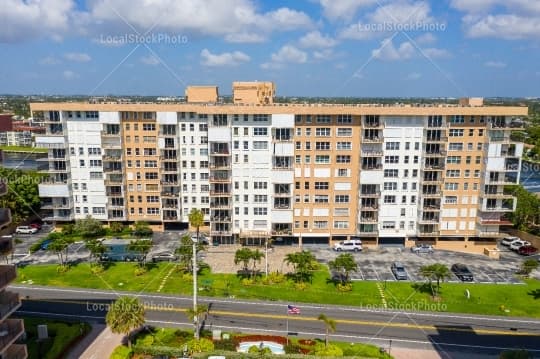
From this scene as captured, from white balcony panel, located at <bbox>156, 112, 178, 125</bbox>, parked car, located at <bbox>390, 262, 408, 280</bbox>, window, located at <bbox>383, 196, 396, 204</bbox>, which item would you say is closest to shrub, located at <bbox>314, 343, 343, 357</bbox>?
parked car, located at <bbox>390, 262, 408, 280</bbox>

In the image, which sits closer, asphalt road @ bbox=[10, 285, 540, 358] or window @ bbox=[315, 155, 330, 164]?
asphalt road @ bbox=[10, 285, 540, 358]

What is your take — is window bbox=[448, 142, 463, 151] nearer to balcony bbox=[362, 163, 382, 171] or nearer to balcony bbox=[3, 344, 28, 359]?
balcony bbox=[362, 163, 382, 171]

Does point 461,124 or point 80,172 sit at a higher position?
point 461,124

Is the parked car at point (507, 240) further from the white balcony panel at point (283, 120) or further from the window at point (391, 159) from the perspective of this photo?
the white balcony panel at point (283, 120)

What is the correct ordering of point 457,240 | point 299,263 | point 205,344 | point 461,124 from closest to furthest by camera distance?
point 205,344 < point 299,263 < point 461,124 < point 457,240

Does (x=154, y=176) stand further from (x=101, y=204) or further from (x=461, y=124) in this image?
(x=461, y=124)

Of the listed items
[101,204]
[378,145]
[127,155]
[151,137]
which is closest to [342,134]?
[378,145]

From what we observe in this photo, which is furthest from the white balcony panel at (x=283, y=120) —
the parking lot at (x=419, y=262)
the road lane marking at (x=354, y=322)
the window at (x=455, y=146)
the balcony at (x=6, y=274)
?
the balcony at (x=6, y=274)
